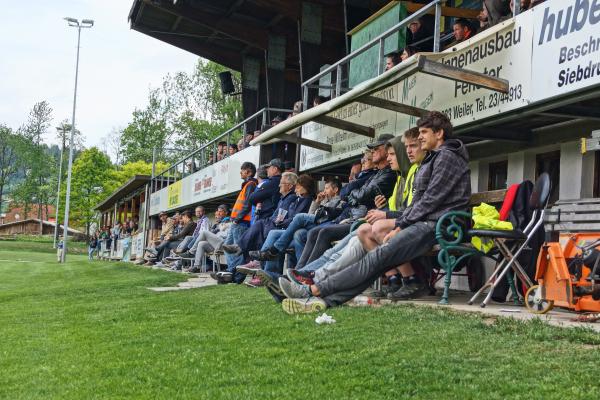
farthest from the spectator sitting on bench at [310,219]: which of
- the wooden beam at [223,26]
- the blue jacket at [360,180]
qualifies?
the wooden beam at [223,26]

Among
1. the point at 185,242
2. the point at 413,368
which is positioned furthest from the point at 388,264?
the point at 185,242

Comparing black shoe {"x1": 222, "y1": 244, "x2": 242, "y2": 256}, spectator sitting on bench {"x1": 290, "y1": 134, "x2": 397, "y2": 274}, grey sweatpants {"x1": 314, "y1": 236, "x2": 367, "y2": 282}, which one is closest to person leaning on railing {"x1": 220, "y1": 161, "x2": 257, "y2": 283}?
black shoe {"x1": 222, "y1": 244, "x2": 242, "y2": 256}

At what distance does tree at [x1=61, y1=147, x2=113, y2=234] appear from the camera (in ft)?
259

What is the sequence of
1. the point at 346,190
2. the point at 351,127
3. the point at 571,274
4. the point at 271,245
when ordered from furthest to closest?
the point at 351,127 < the point at 271,245 < the point at 346,190 < the point at 571,274

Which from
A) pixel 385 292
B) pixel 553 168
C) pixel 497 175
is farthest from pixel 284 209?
pixel 553 168

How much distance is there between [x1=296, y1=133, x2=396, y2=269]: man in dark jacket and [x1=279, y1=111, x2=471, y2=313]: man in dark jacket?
4.40 feet

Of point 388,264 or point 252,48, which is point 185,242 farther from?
point 388,264

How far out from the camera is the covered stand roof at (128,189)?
136 ft

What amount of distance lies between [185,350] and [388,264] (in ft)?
7.22

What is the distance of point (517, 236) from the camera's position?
7.21 m

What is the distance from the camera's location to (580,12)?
7793mm

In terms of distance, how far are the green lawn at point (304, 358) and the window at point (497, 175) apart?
4.89 meters

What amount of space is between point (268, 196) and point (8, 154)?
10752cm

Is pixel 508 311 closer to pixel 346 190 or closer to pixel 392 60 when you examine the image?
pixel 346 190
